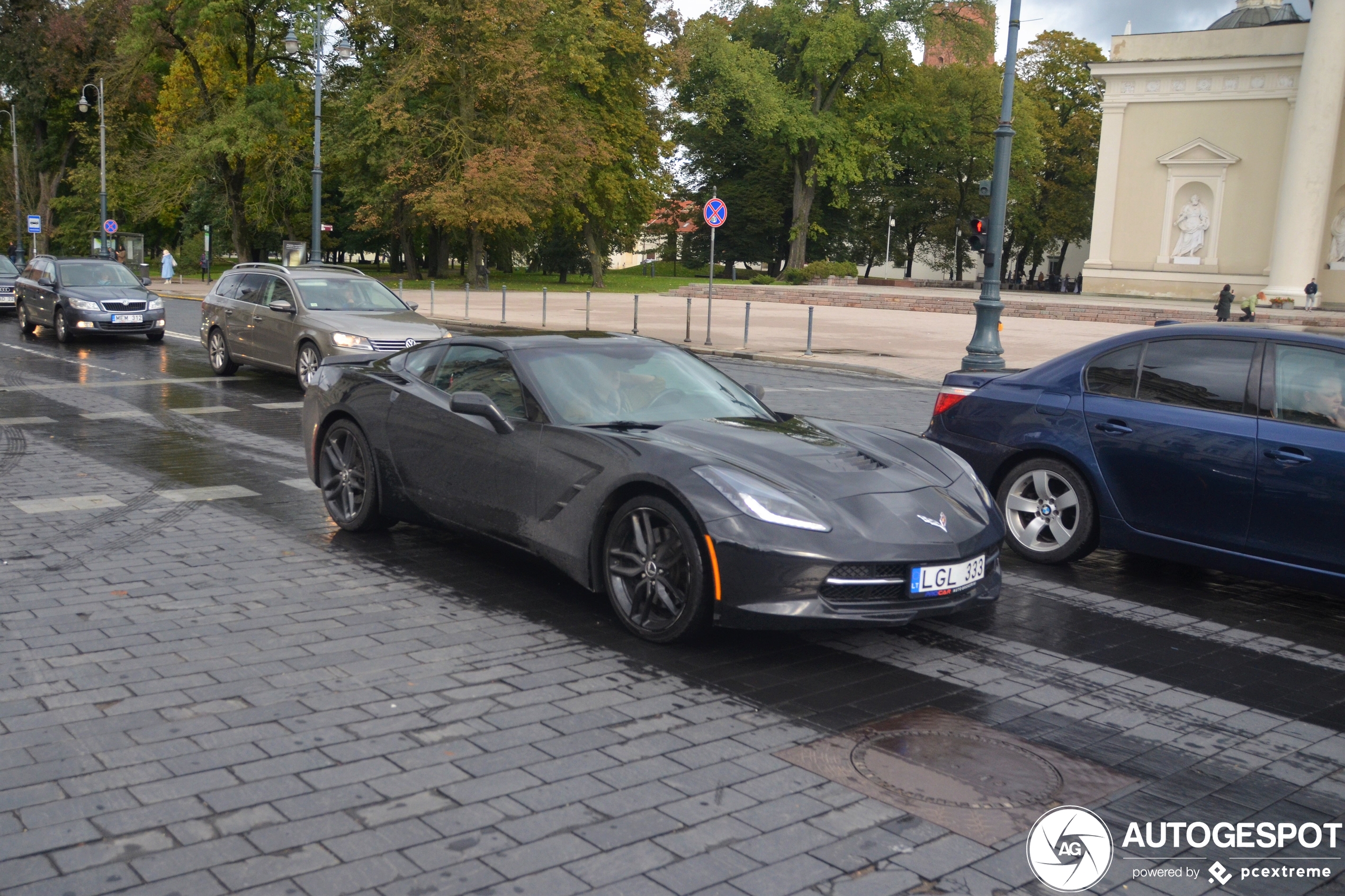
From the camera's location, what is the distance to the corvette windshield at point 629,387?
625cm

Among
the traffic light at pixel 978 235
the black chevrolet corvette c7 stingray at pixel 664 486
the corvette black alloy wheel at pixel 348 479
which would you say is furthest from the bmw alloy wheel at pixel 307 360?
the traffic light at pixel 978 235

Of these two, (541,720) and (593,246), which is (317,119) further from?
(541,720)

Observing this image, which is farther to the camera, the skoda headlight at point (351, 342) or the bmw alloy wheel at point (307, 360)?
the bmw alloy wheel at point (307, 360)

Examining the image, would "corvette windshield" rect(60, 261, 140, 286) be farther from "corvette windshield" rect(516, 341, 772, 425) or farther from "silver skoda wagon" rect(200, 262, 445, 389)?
"corvette windshield" rect(516, 341, 772, 425)

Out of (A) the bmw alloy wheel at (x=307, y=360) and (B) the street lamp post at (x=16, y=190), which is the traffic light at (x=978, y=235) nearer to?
(A) the bmw alloy wheel at (x=307, y=360)

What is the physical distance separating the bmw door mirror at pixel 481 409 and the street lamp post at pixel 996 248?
41.1 ft

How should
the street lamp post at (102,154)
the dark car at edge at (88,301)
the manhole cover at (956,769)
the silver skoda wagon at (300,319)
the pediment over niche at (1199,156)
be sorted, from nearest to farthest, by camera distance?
the manhole cover at (956,769) < the silver skoda wagon at (300,319) < the dark car at edge at (88,301) < the street lamp post at (102,154) < the pediment over niche at (1199,156)

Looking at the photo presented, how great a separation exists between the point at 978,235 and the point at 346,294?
10.4m

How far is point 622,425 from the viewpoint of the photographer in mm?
6066

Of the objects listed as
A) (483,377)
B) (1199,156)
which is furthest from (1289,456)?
(1199,156)

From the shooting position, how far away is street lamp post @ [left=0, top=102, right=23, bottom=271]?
212ft

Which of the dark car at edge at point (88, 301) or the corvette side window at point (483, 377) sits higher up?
the corvette side window at point (483, 377)

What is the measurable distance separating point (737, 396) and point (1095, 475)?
223cm

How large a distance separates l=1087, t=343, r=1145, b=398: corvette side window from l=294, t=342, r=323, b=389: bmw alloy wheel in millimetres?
10734
